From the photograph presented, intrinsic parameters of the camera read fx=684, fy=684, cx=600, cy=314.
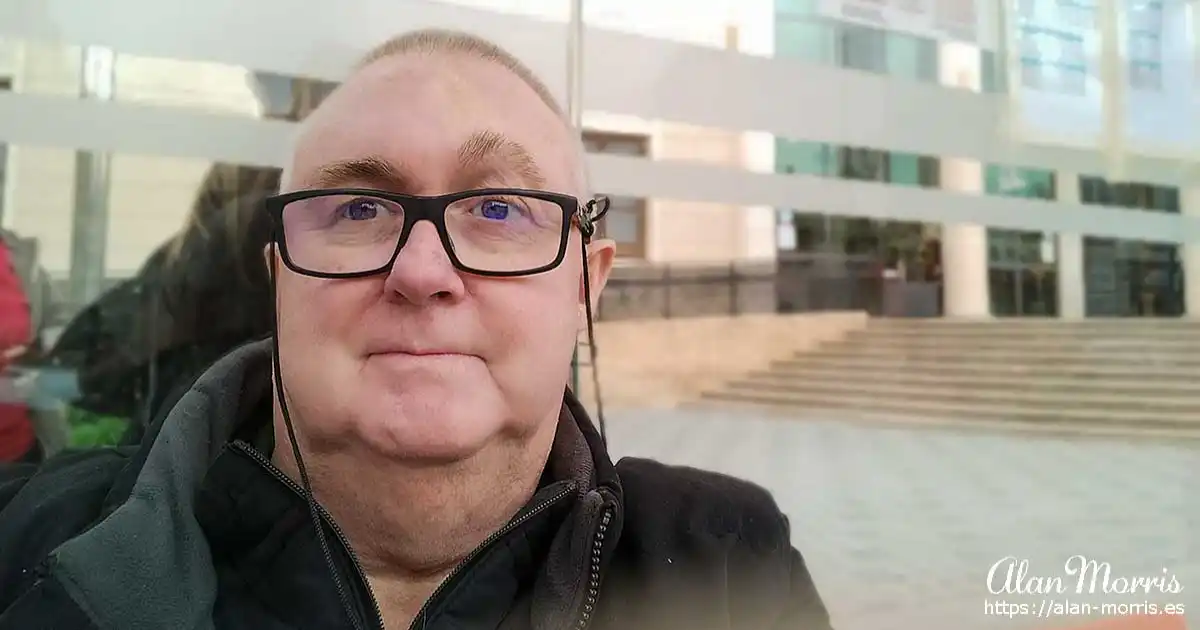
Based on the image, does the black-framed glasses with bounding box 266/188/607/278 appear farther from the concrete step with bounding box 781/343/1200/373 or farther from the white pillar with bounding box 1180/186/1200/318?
the white pillar with bounding box 1180/186/1200/318

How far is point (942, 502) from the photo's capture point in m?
1.04

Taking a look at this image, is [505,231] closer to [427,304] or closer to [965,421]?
[427,304]

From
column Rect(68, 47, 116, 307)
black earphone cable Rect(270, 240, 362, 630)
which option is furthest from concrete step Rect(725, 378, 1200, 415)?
column Rect(68, 47, 116, 307)

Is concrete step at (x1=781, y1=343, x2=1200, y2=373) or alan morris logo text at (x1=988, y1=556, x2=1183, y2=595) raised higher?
concrete step at (x1=781, y1=343, x2=1200, y2=373)

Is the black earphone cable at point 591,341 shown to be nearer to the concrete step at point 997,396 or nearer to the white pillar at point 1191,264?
the concrete step at point 997,396

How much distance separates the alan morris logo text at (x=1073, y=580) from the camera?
101 cm

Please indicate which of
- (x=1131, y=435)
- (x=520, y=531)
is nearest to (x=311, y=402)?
(x=520, y=531)

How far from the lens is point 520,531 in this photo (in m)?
0.64

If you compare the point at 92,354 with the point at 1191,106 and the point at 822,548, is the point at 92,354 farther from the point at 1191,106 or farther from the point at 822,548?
the point at 1191,106

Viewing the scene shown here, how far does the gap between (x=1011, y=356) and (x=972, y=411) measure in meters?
0.11

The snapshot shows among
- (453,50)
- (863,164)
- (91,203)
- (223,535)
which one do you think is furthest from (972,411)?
(91,203)

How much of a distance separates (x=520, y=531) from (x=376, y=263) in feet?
0.91

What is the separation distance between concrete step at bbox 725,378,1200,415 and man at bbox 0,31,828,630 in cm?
38

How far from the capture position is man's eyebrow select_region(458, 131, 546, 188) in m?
0.60
